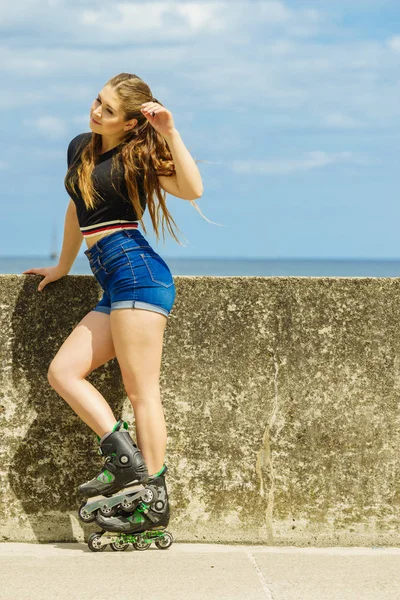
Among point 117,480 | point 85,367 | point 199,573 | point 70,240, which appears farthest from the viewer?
point 70,240

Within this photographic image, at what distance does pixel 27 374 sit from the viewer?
12.9 ft

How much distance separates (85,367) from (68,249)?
59cm

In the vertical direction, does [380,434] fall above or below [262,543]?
above

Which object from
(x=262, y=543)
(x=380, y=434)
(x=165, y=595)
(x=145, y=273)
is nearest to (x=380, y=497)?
(x=380, y=434)

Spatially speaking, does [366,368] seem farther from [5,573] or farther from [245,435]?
[5,573]

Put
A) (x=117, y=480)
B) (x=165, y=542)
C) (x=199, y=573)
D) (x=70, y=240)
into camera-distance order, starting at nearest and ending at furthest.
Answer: (x=199, y=573)
(x=117, y=480)
(x=165, y=542)
(x=70, y=240)

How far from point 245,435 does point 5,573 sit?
4.11 feet

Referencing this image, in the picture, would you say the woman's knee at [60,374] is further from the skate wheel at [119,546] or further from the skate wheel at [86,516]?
the skate wheel at [119,546]

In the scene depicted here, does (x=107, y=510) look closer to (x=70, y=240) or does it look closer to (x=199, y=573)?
(x=199, y=573)

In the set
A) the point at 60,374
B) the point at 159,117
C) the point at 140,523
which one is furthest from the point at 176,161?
the point at 140,523

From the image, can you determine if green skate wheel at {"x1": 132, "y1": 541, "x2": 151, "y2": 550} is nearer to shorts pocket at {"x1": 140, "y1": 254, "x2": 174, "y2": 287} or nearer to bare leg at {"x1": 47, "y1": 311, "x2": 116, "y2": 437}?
bare leg at {"x1": 47, "y1": 311, "x2": 116, "y2": 437}

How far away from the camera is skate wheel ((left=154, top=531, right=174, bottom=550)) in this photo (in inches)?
144

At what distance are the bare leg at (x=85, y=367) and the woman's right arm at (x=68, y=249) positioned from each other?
325mm

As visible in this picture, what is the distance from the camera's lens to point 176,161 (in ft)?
11.1
